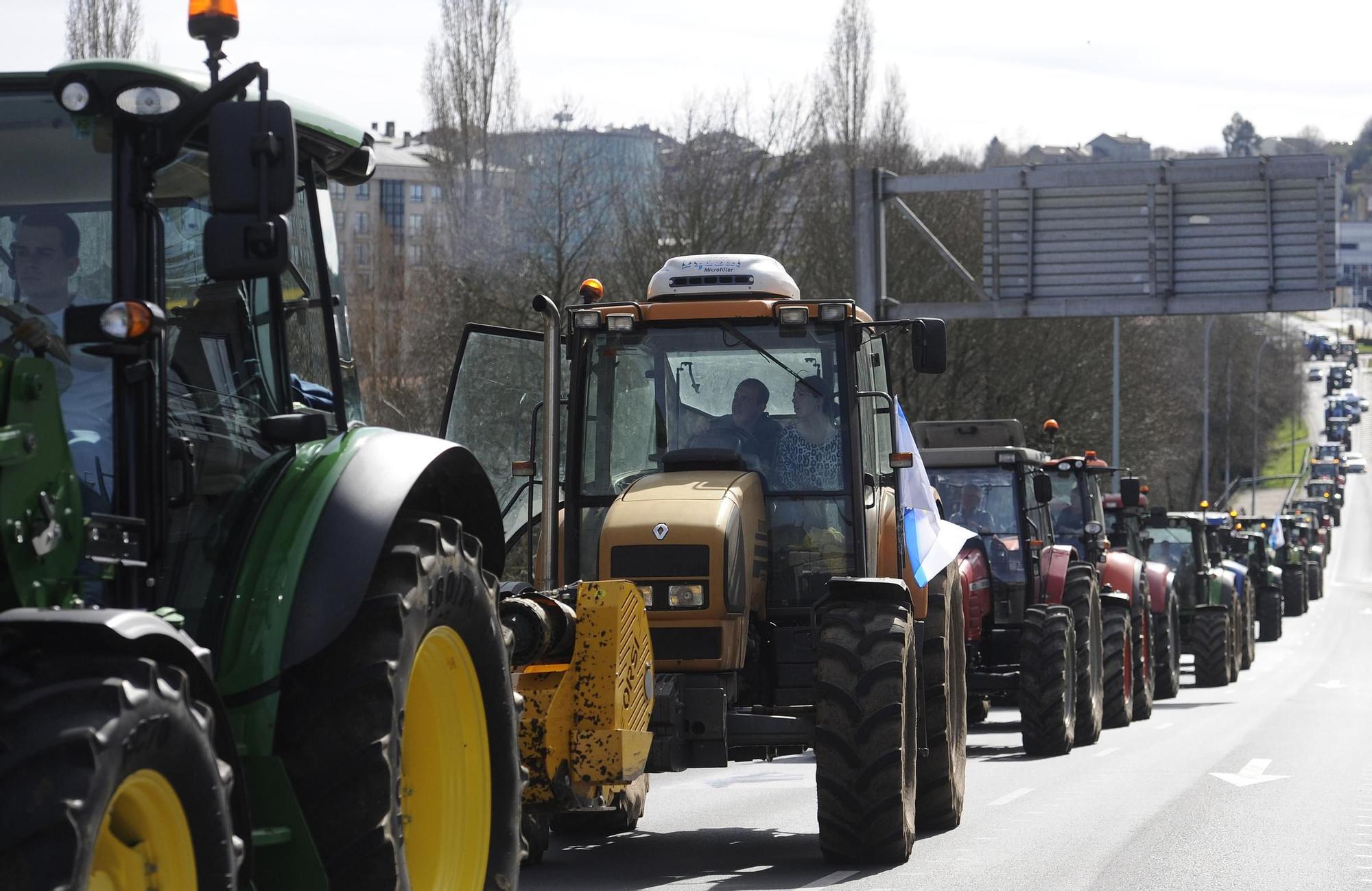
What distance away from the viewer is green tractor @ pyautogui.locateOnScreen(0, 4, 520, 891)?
3.98 meters

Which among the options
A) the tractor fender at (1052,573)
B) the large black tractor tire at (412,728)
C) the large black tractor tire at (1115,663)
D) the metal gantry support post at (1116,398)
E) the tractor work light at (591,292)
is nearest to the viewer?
the large black tractor tire at (412,728)

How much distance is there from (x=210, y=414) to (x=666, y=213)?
33.1 meters

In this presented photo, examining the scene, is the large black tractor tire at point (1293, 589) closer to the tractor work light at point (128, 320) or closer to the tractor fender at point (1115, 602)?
the tractor fender at point (1115, 602)

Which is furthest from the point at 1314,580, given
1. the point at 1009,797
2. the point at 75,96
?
the point at 75,96

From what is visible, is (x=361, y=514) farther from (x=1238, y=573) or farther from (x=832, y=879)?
(x=1238, y=573)

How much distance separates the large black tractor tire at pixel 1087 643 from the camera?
16531mm

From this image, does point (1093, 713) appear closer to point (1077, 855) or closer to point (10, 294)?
point (1077, 855)

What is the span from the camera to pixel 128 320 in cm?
464

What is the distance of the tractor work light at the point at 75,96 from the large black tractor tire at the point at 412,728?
57.1 inches

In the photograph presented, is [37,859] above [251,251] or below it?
below

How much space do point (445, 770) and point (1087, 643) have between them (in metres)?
11.5

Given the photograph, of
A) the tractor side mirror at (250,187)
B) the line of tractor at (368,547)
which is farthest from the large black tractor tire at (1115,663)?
the tractor side mirror at (250,187)

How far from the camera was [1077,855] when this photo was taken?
9602mm

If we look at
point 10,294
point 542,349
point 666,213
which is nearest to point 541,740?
point 542,349
